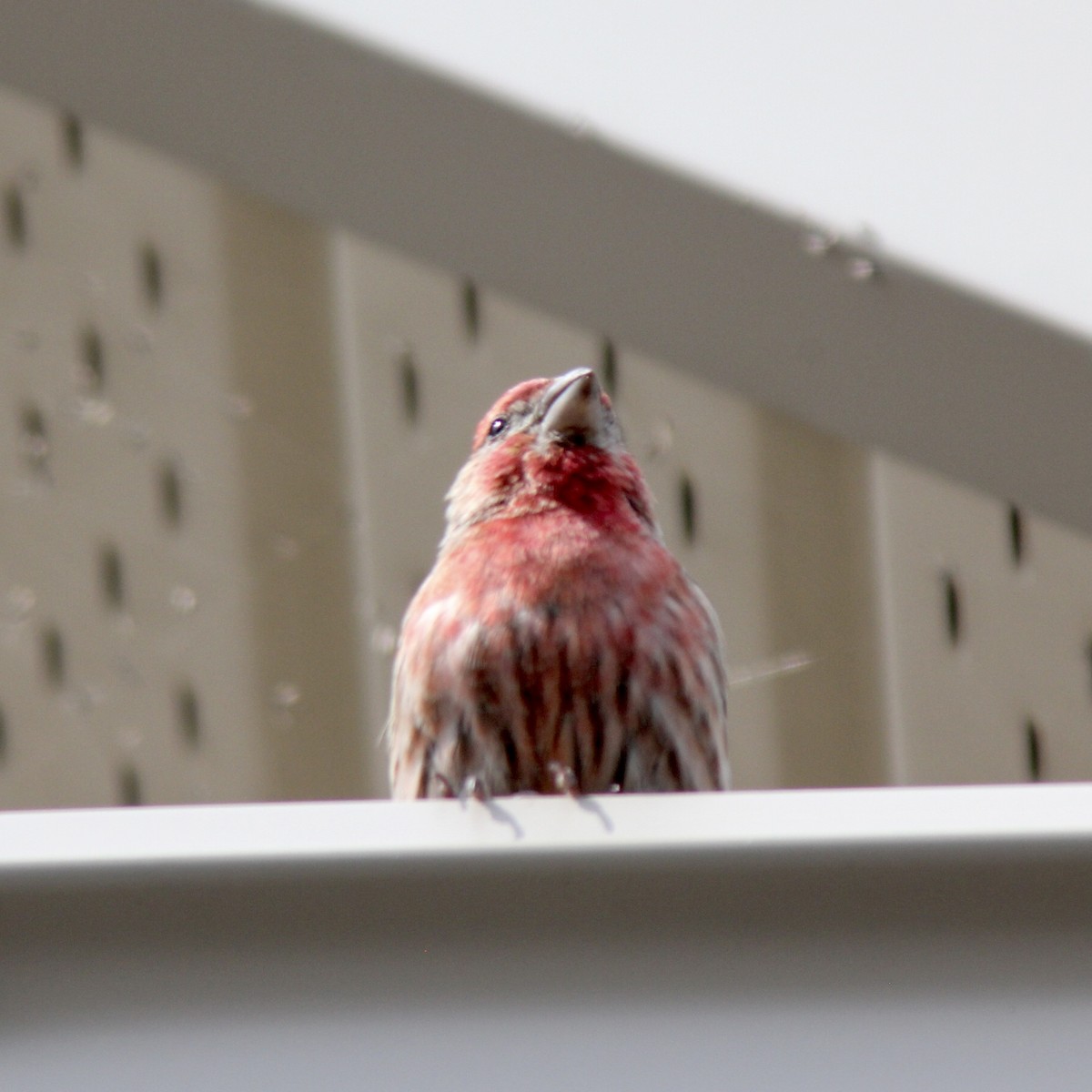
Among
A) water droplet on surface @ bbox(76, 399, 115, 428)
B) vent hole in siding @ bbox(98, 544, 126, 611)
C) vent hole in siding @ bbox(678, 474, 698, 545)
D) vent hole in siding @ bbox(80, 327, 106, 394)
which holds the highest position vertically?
vent hole in siding @ bbox(80, 327, 106, 394)

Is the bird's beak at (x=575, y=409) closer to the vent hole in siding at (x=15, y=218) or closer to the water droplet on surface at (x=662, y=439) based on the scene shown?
the water droplet on surface at (x=662, y=439)

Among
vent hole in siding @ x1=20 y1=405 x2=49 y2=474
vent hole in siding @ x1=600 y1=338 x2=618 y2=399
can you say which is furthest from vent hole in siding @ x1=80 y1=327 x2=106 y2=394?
vent hole in siding @ x1=600 y1=338 x2=618 y2=399

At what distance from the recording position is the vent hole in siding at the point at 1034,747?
10.8 feet

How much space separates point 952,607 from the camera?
10.9 ft

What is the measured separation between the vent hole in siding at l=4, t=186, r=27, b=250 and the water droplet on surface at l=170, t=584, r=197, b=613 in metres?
0.74

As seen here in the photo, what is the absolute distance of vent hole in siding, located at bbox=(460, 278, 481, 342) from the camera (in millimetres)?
3332

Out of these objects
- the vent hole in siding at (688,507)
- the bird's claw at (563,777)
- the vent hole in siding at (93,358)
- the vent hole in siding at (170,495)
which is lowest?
the bird's claw at (563,777)

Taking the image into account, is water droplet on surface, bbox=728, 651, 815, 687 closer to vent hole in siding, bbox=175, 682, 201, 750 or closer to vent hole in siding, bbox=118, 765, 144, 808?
vent hole in siding, bbox=175, 682, 201, 750

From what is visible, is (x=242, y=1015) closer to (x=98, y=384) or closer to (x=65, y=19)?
(x=65, y=19)

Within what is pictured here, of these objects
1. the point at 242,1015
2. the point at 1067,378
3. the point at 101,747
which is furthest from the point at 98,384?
the point at 242,1015

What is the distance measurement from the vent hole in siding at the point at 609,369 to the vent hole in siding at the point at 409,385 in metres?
0.36

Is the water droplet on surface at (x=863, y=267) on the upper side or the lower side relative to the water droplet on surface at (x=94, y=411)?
lower

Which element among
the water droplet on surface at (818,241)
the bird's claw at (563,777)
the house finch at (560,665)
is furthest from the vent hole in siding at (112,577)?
the water droplet on surface at (818,241)

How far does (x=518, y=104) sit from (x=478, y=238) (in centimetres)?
24
